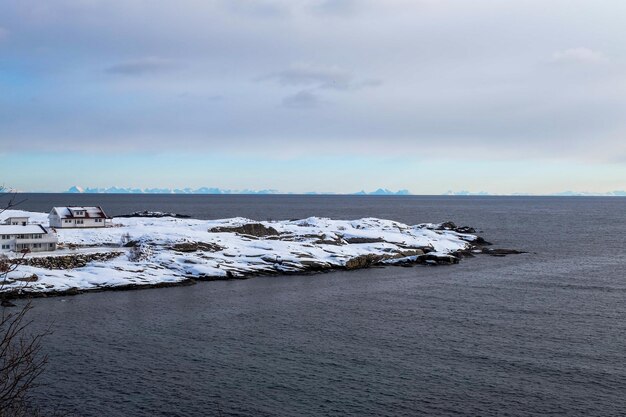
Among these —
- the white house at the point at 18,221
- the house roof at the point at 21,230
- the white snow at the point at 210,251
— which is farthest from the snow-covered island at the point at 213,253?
the white house at the point at 18,221

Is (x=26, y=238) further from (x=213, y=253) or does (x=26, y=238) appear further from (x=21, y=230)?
(x=213, y=253)

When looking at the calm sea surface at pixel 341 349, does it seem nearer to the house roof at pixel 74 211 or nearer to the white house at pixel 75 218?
the white house at pixel 75 218

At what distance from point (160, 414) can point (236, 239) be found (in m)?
66.1

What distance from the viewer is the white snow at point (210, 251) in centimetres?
6788

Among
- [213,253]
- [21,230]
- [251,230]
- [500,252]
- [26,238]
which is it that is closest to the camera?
[21,230]

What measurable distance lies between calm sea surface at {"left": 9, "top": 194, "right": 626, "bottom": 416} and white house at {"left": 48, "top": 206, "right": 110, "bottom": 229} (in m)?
42.0

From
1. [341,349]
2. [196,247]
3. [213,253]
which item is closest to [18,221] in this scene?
[196,247]

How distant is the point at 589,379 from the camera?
3459cm

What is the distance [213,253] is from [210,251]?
1.27m

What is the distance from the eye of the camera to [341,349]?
41.3 m

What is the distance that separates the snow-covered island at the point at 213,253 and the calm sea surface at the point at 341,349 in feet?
17.4

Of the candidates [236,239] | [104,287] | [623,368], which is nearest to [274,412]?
[623,368]

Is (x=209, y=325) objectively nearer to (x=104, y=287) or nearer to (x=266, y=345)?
(x=266, y=345)

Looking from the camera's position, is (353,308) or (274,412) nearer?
(274,412)
